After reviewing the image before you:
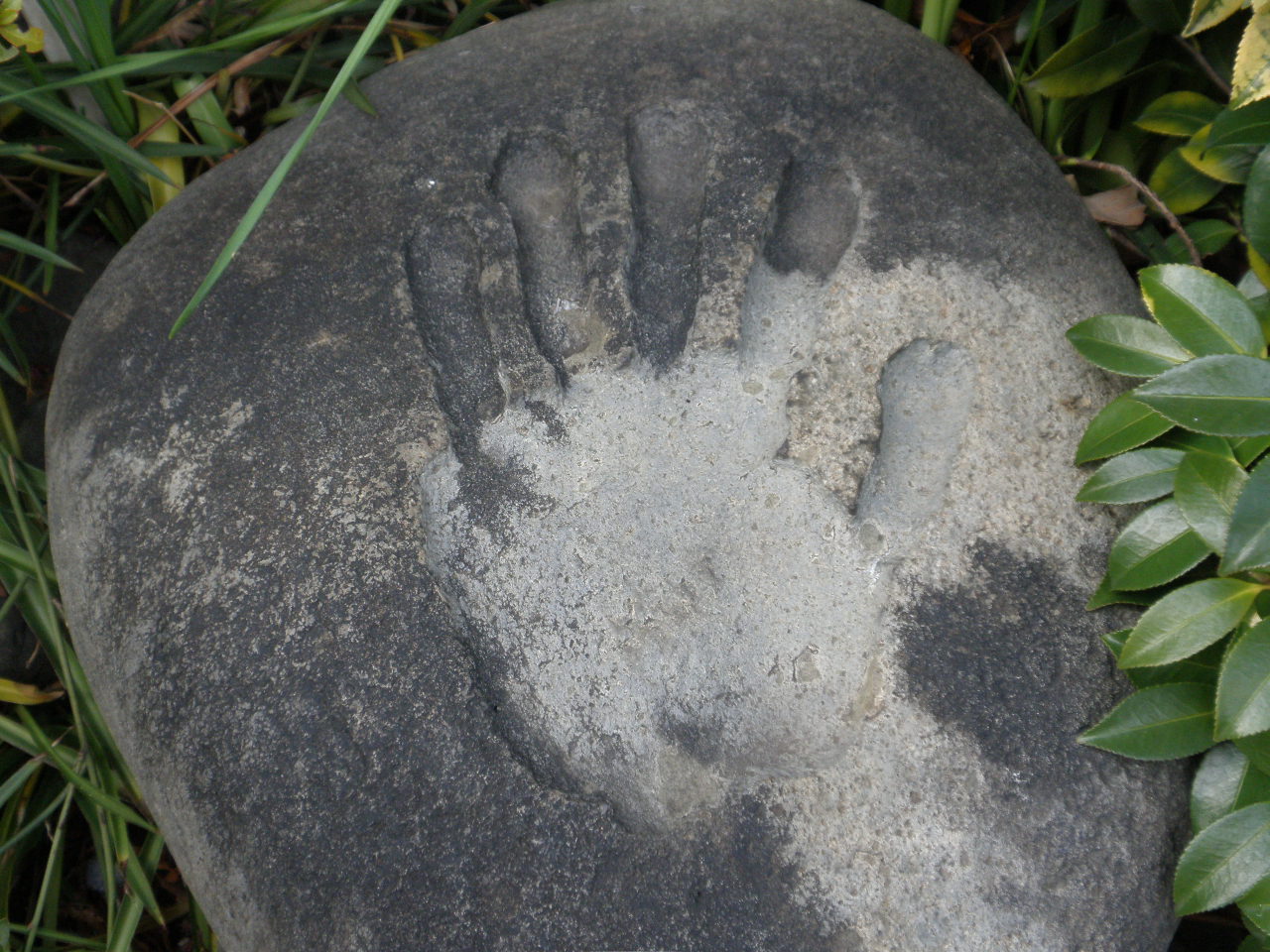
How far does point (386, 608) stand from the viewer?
30.9 inches

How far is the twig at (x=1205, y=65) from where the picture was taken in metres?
0.94

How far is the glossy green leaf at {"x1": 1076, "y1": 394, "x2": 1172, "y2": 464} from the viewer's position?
2.46 ft

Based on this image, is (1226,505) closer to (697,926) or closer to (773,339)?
(773,339)

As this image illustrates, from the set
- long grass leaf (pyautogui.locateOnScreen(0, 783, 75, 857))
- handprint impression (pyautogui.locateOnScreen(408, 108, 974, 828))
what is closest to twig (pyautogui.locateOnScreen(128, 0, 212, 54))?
handprint impression (pyautogui.locateOnScreen(408, 108, 974, 828))

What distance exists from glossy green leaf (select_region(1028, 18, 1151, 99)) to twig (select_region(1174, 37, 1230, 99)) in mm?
37

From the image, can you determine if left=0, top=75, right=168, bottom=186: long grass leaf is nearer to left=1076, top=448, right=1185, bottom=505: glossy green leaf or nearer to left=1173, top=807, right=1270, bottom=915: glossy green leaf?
left=1076, top=448, right=1185, bottom=505: glossy green leaf

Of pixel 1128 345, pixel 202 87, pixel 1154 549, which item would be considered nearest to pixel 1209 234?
pixel 1128 345

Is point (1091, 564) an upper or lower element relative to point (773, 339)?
lower

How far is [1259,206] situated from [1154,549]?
0.91 ft

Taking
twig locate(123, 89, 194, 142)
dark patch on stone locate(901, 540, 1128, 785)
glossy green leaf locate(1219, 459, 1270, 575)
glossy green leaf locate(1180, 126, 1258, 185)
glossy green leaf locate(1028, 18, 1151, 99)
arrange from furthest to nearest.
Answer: twig locate(123, 89, 194, 142), glossy green leaf locate(1028, 18, 1151, 99), glossy green leaf locate(1180, 126, 1258, 185), dark patch on stone locate(901, 540, 1128, 785), glossy green leaf locate(1219, 459, 1270, 575)

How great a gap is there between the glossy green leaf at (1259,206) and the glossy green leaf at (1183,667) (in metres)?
0.30

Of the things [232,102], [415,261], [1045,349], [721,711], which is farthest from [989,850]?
[232,102]

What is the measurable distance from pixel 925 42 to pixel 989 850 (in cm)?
67

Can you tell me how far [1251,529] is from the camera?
0.66 meters
